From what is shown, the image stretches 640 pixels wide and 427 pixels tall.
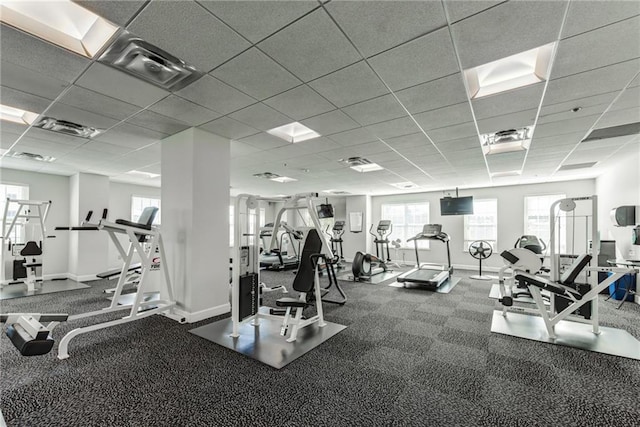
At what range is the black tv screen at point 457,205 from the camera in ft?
25.0

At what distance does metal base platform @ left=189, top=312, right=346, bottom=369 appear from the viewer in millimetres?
2830

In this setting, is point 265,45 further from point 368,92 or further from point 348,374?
point 348,374

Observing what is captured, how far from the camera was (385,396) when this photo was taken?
85.1 inches

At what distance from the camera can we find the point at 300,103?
9.86 ft

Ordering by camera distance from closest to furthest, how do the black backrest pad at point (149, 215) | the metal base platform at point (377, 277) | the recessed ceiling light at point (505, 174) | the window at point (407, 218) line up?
1. the black backrest pad at point (149, 215)
2. the recessed ceiling light at point (505, 174)
3. the metal base platform at point (377, 277)
4. the window at point (407, 218)

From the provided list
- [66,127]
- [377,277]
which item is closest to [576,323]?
[377,277]

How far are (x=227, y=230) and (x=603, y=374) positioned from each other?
4.53 m

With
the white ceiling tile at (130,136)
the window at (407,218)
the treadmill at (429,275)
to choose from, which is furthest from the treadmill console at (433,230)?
the white ceiling tile at (130,136)

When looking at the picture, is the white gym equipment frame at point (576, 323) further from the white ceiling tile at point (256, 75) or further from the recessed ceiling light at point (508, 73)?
the white ceiling tile at point (256, 75)

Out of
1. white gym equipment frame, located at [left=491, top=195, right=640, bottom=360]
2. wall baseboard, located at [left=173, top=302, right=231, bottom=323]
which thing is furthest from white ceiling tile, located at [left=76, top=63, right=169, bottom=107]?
white gym equipment frame, located at [left=491, top=195, right=640, bottom=360]

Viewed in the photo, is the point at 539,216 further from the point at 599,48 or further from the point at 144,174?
the point at 144,174

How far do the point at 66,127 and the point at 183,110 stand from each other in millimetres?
1912

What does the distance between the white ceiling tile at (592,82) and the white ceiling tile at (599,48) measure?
113 mm

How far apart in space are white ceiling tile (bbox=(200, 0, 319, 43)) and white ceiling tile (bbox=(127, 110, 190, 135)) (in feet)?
6.67
